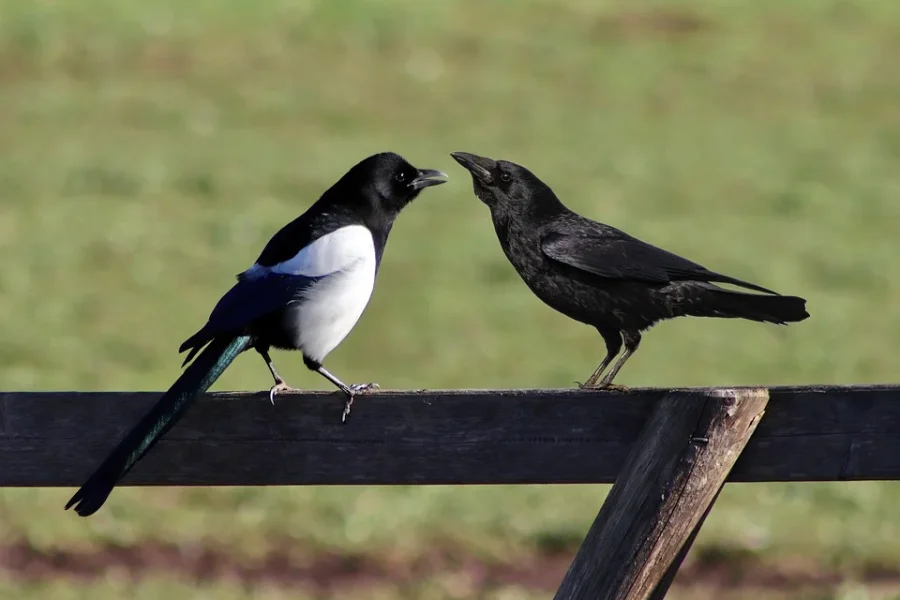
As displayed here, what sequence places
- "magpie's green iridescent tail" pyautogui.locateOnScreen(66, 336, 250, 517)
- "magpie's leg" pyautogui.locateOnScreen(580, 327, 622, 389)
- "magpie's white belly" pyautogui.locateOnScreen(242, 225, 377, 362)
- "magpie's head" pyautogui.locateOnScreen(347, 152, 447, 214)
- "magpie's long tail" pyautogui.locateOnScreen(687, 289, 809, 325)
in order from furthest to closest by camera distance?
1. "magpie's head" pyautogui.locateOnScreen(347, 152, 447, 214)
2. "magpie's white belly" pyautogui.locateOnScreen(242, 225, 377, 362)
3. "magpie's leg" pyautogui.locateOnScreen(580, 327, 622, 389)
4. "magpie's long tail" pyautogui.locateOnScreen(687, 289, 809, 325)
5. "magpie's green iridescent tail" pyautogui.locateOnScreen(66, 336, 250, 517)

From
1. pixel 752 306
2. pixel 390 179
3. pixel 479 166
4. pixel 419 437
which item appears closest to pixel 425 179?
pixel 390 179

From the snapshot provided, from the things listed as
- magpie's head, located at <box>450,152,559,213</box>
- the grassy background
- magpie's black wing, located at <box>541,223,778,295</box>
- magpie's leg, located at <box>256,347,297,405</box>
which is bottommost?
the grassy background

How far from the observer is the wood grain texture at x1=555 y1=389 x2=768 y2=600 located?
297cm

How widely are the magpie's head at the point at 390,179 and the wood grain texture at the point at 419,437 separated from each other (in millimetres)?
1577

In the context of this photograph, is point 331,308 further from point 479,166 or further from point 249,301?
point 479,166

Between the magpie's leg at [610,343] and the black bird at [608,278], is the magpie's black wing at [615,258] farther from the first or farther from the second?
the magpie's leg at [610,343]

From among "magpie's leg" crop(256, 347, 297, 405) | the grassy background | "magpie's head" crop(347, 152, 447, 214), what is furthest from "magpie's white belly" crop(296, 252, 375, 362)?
the grassy background

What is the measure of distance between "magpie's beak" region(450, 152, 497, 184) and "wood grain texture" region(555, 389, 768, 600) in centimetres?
136

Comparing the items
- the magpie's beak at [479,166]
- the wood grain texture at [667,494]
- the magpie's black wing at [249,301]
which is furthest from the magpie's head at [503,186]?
the wood grain texture at [667,494]

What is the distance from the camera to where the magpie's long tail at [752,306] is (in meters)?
3.76

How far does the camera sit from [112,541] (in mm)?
7500

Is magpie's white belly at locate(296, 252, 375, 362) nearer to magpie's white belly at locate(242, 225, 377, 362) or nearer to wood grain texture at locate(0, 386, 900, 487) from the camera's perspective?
magpie's white belly at locate(242, 225, 377, 362)

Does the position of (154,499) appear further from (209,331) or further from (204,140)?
(204,140)

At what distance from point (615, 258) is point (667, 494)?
1247mm
